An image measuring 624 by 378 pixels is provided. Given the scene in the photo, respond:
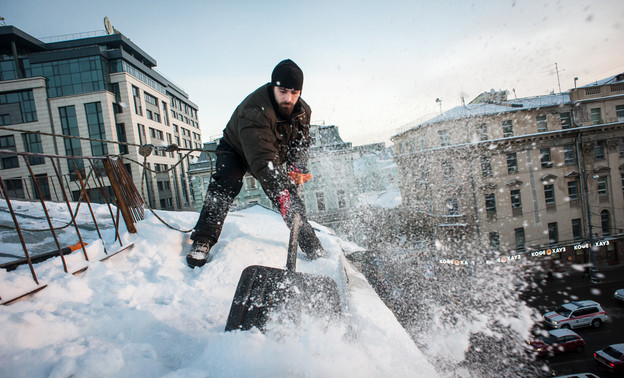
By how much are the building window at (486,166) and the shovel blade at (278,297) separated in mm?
20862

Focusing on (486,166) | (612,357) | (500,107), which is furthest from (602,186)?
(612,357)

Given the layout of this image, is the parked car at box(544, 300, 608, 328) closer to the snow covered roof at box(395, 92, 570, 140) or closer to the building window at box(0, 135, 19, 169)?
the snow covered roof at box(395, 92, 570, 140)

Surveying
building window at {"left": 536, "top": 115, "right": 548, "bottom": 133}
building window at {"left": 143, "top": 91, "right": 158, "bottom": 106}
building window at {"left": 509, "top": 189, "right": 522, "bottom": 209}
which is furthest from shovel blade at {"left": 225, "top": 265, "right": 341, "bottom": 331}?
building window at {"left": 143, "top": 91, "right": 158, "bottom": 106}

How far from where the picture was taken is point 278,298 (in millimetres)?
1210

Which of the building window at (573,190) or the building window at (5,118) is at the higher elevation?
the building window at (5,118)

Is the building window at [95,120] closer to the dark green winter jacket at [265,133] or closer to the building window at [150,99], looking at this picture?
the building window at [150,99]

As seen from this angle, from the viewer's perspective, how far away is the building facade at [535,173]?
58.3 feet

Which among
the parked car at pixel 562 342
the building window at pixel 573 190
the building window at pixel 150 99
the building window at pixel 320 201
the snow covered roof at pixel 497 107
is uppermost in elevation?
the building window at pixel 150 99

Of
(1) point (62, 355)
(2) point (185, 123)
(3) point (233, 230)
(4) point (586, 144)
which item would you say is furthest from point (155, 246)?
(2) point (185, 123)

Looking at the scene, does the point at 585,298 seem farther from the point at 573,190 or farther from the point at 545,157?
the point at 545,157

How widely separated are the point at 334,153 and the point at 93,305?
1660 centimetres

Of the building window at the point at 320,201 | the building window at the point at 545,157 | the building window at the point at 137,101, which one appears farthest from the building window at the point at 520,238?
the building window at the point at 137,101

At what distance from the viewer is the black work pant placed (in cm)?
211

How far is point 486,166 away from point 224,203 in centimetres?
2086
